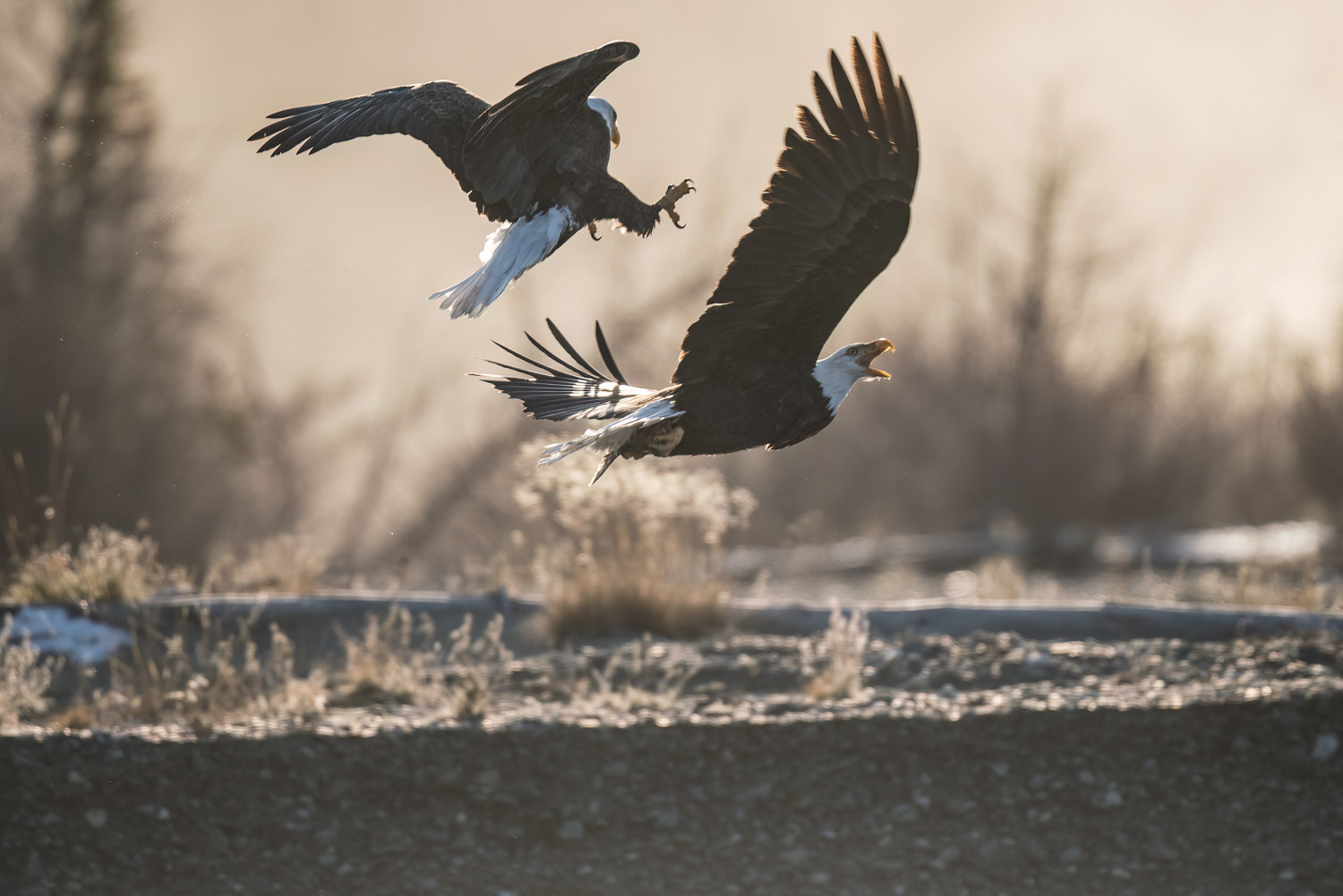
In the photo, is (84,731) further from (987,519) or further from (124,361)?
(987,519)

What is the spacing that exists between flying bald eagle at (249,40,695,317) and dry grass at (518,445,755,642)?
3.07 m

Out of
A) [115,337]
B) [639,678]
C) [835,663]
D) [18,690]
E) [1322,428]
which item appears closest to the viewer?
[18,690]

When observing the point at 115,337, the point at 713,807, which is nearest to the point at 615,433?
the point at 713,807

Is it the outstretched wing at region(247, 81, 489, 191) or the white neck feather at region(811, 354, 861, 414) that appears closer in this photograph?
the white neck feather at region(811, 354, 861, 414)

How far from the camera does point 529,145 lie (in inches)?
145

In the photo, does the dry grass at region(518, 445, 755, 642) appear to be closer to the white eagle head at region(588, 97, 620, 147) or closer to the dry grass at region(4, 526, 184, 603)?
the dry grass at region(4, 526, 184, 603)

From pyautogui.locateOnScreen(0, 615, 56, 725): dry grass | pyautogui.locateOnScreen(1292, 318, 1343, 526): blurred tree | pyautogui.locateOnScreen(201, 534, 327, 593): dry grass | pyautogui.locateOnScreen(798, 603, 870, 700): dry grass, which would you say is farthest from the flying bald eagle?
pyautogui.locateOnScreen(1292, 318, 1343, 526): blurred tree

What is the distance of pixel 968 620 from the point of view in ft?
24.1

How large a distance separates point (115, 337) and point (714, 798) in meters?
11.2

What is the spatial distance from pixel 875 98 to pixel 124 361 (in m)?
12.6

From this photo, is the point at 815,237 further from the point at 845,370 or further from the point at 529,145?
the point at 529,145

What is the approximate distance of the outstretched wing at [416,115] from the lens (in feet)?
12.2

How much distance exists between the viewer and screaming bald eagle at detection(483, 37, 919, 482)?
3.23m

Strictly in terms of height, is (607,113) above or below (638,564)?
above
